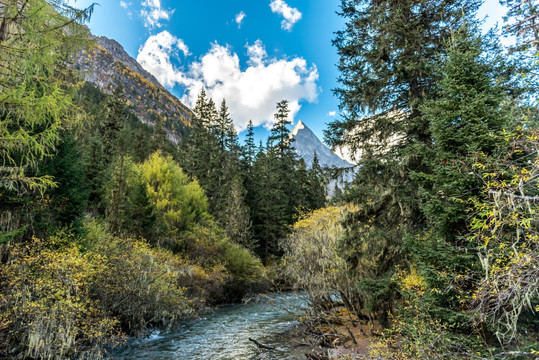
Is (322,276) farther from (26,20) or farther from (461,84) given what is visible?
(26,20)

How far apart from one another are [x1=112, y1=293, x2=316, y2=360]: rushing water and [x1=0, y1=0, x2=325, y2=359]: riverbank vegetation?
2.83 ft

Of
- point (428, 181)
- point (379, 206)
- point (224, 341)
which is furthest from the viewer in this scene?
point (224, 341)

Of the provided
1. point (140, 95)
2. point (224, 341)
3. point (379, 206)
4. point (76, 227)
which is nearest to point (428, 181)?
point (379, 206)

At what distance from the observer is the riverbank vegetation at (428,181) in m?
5.67

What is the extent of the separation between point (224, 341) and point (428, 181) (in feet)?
35.9

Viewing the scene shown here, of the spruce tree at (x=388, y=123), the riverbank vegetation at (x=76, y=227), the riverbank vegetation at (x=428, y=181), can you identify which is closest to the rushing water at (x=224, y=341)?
the riverbank vegetation at (x=76, y=227)

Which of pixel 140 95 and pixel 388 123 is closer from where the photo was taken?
pixel 388 123

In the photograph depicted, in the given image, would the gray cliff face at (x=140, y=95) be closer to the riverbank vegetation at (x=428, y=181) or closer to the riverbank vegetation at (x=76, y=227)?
the riverbank vegetation at (x=76, y=227)

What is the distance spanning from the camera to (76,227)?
12492 millimetres

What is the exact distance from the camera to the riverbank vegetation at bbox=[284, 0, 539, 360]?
223 inches

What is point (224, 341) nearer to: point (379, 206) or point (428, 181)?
point (379, 206)

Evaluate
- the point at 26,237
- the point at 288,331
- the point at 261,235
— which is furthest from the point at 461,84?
the point at 261,235

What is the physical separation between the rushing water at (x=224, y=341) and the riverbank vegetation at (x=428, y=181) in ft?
6.49

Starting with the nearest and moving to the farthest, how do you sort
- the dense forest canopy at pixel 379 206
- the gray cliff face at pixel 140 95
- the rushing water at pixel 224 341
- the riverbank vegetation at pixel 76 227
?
1. the dense forest canopy at pixel 379 206
2. the riverbank vegetation at pixel 76 227
3. the rushing water at pixel 224 341
4. the gray cliff face at pixel 140 95
